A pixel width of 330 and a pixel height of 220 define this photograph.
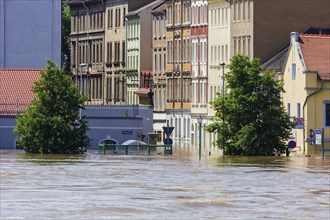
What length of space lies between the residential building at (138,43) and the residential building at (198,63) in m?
14.9

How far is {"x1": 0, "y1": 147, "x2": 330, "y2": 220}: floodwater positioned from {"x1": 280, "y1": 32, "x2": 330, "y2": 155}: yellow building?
2016cm

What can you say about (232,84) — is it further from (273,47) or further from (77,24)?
(77,24)

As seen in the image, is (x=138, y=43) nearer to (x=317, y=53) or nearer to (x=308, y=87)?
(x=317, y=53)

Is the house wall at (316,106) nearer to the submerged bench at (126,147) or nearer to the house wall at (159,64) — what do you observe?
the submerged bench at (126,147)

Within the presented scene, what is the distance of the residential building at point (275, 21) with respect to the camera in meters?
130

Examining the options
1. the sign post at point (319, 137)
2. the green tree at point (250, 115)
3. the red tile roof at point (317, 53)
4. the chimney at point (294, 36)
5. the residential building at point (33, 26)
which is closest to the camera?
the green tree at point (250, 115)

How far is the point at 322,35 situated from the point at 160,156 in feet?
66.6

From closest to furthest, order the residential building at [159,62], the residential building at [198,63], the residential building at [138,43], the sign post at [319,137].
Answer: the sign post at [319,137] → the residential building at [198,63] → the residential building at [159,62] → the residential building at [138,43]

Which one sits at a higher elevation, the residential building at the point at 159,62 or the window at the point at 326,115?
the residential building at the point at 159,62

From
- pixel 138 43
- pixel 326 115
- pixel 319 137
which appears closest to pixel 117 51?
pixel 138 43

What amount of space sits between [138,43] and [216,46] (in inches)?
982

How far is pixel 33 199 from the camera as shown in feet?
181

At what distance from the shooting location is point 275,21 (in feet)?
429

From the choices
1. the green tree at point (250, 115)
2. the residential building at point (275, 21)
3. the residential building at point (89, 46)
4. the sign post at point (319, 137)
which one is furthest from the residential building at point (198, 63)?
the green tree at point (250, 115)
